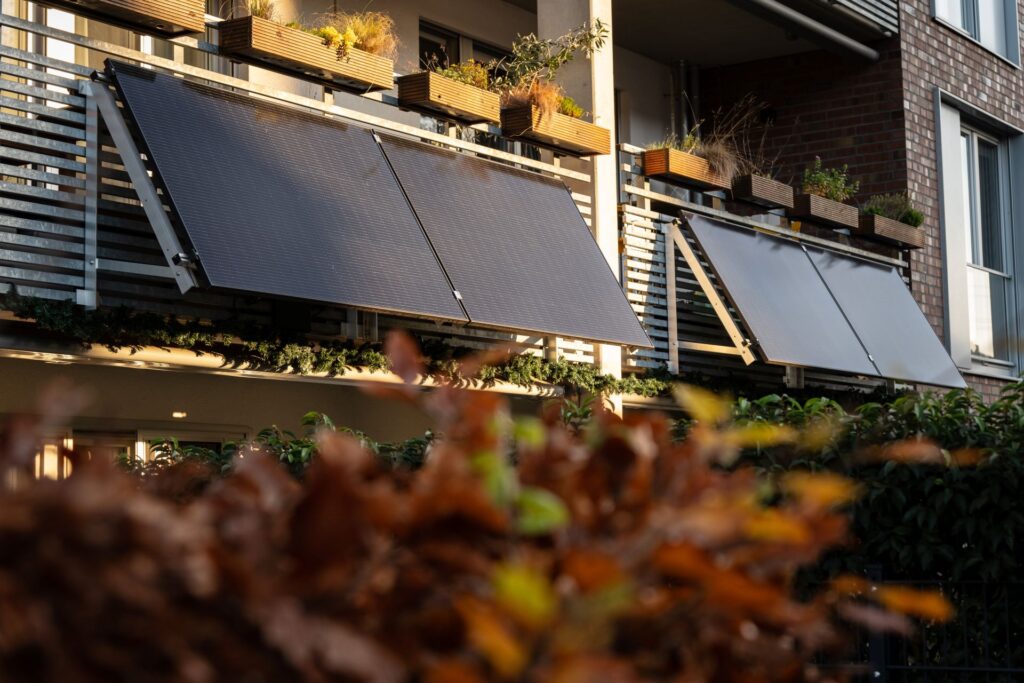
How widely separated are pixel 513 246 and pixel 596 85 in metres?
2.32

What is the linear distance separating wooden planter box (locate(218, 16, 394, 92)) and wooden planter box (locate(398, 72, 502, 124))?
0.36 metres

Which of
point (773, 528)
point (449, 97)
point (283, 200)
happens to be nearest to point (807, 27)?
point (449, 97)

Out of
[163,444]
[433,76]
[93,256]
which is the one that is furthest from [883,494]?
[433,76]

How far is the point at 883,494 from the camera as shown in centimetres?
518

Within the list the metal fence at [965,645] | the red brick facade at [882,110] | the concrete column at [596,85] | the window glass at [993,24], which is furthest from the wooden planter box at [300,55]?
the window glass at [993,24]

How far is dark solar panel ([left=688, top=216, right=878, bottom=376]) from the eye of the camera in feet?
37.9

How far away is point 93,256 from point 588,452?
20.7ft

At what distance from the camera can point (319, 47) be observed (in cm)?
908

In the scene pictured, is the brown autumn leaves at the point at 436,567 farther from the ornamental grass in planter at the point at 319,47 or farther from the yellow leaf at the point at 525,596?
the ornamental grass in planter at the point at 319,47

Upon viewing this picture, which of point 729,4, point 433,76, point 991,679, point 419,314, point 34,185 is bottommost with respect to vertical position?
point 991,679

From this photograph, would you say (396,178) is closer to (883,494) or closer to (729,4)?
(883,494)

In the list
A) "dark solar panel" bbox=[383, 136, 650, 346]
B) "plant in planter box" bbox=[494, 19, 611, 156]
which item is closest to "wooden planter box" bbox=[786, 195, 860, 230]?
"plant in planter box" bbox=[494, 19, 611, 156]

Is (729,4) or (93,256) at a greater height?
(729,4)

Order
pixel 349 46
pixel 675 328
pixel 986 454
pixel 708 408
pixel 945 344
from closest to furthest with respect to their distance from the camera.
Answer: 1. pixel 708 408
2. pixel 986 454
3. pixel 349 46
4. pixel 675 328
5. pixel 945 344
